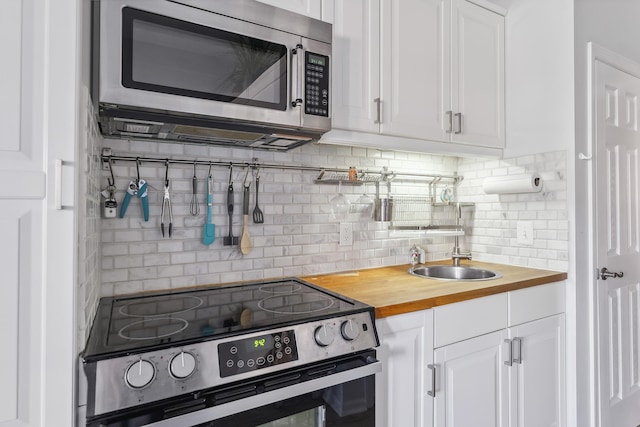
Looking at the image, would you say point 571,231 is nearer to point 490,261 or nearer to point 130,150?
point 490,261

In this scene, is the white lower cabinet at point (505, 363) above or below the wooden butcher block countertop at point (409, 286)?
below

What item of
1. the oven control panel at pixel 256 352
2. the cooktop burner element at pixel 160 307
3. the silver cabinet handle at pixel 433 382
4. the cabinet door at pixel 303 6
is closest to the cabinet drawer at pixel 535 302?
the silver cabinet handle at pixel 433 382

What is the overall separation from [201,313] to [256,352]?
0.30m

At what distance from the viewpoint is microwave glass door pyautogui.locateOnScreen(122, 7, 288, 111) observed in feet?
3.70

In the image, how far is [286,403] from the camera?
3.51 ft

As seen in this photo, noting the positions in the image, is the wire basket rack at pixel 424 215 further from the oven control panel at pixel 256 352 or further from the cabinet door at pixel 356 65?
the oven control panel at pixel 256 352

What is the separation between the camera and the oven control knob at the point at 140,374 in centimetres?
88

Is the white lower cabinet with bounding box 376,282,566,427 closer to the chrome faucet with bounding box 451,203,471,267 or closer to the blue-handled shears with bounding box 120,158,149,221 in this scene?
the chrome faucet with bounding box 451,203,471,267

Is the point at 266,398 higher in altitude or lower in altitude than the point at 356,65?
lower

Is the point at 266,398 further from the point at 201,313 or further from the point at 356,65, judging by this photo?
the point at 356,65

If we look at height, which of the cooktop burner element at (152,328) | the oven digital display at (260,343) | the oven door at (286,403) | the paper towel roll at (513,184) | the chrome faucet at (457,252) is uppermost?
the paper towel roll at (513,184)

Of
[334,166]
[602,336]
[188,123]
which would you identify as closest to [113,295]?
[188,123]

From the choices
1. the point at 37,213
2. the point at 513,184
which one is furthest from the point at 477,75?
the point at 37,213

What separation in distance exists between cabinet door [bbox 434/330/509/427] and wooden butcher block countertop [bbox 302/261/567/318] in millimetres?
210
